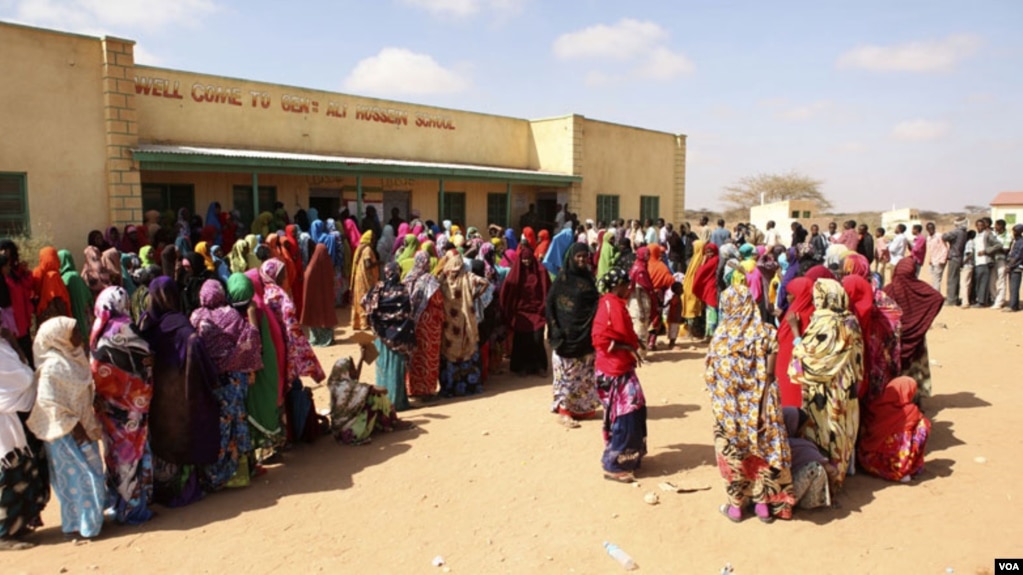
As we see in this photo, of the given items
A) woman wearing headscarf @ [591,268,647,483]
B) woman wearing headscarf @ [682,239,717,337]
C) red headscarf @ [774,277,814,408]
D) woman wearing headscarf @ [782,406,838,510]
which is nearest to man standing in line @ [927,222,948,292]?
woman wearing headscarf @ [682,239,717,337]

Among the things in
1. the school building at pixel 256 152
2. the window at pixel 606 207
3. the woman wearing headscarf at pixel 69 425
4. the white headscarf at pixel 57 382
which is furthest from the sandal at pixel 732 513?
the window at pixel 606 207

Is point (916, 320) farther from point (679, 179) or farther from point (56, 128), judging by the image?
point (679, 179)

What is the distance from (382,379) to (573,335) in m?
1.97

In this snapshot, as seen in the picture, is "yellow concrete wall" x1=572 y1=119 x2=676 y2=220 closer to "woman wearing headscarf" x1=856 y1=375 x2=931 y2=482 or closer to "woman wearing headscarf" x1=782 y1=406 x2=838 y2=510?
"woman wearing headscarf" x1=856 y1=375 x2=931 y2=482

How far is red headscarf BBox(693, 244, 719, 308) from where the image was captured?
29.1 ft

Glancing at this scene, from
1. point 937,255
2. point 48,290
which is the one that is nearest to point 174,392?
point 48,290

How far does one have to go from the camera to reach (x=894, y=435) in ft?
15.3

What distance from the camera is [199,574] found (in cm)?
360

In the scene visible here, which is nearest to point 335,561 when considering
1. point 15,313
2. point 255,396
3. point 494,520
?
point 494,520

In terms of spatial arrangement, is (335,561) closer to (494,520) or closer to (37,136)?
(494,520)

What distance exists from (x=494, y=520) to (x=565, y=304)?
2.06 metres

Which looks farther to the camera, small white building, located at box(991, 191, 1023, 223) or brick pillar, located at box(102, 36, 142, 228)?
small white building, located at box(991, 191, 1023, 223)

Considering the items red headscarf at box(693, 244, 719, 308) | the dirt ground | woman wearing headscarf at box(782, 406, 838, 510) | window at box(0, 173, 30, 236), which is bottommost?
the dirt ground

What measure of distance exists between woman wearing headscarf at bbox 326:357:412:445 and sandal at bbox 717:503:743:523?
113 inches
